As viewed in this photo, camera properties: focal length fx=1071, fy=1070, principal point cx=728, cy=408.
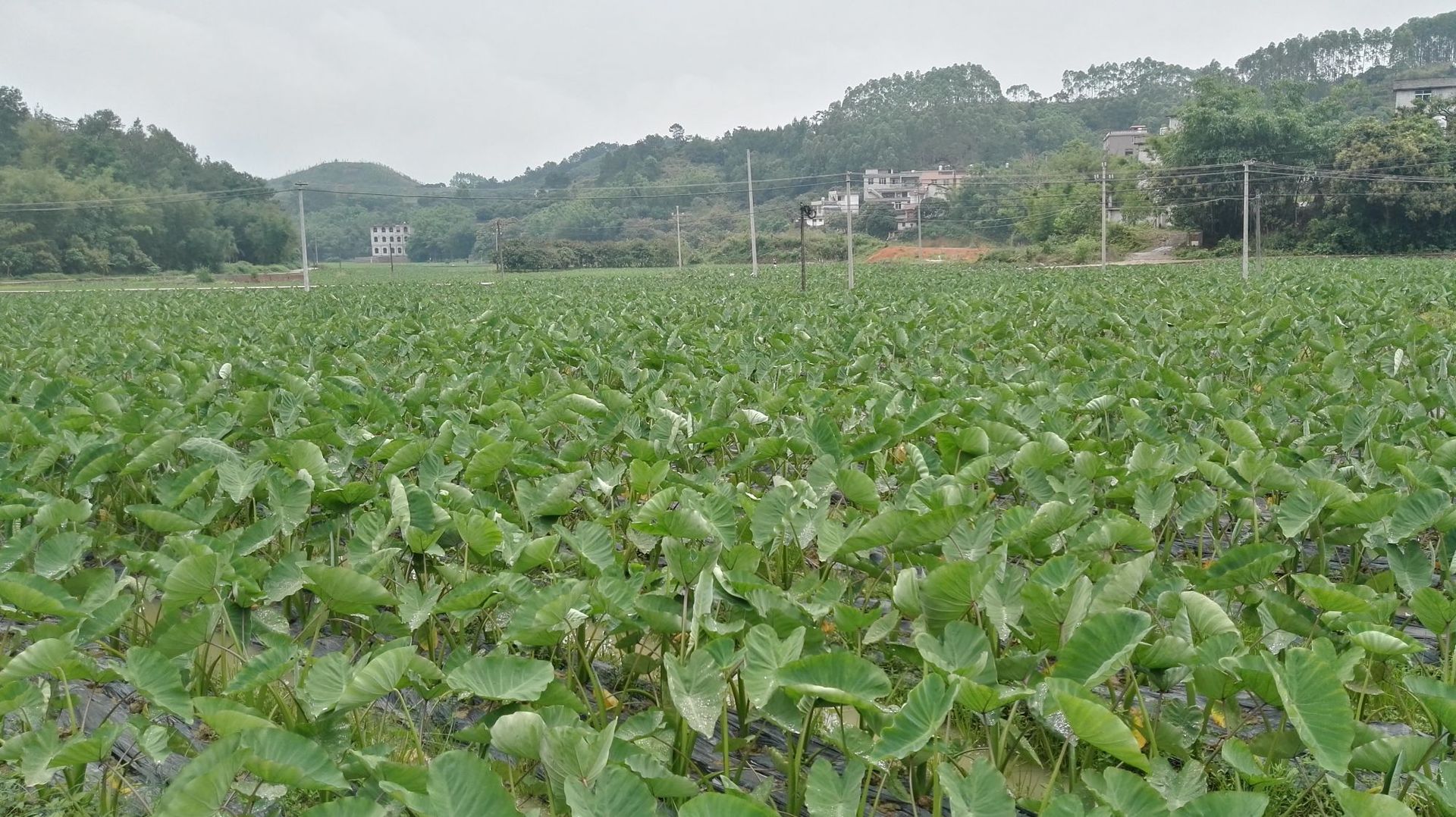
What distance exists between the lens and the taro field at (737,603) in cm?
176

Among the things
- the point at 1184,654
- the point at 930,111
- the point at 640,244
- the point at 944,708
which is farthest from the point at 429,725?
the point at 930,111

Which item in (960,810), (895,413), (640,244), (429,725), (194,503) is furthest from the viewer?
(640,244)

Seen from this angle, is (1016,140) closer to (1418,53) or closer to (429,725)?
(1418,53)

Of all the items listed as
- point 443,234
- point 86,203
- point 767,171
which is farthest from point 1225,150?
point 443,234

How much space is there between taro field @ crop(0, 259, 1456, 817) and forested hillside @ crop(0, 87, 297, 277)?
160ft

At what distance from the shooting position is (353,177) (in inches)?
5910

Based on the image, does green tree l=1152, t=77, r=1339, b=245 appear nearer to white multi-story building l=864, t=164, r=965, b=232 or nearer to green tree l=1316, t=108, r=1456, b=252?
green tree l=1316, t=108, r=1456, b=252

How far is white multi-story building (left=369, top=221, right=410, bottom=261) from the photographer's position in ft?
303

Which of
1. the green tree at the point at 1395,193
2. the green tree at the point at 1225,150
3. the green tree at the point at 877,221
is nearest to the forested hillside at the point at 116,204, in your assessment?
the green tree at the point at 877,221

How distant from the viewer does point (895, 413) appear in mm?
4508

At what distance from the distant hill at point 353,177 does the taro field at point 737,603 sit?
145 m

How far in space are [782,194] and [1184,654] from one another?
89492mm

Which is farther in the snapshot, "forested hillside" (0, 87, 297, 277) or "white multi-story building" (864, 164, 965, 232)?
"white multi-story building" (864, 164, 965, 232)

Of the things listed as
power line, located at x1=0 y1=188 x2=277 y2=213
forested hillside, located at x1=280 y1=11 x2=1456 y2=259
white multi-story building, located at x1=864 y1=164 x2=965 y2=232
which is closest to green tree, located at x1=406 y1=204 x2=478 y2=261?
forested hillside, located at x1=280 y1=11 x2=1456 y2=259
